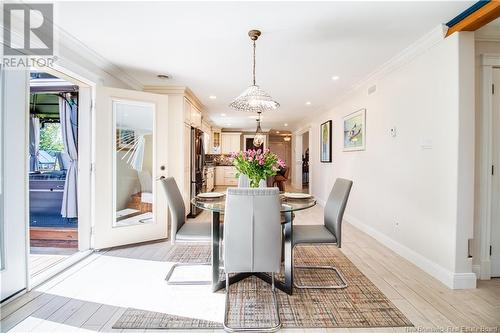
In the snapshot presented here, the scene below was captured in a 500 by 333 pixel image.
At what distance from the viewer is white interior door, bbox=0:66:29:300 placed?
6.56ft

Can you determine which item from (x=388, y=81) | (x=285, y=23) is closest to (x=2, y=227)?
(x=285, y=23)

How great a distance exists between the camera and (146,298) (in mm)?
2115

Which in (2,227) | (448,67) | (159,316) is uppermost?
(448,67)

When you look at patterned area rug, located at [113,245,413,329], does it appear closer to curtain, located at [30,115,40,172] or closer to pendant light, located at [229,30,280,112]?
pendant light, located at [229,30,280,112]

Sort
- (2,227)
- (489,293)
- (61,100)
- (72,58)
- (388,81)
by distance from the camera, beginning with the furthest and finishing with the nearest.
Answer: (61,100), (388,81), (72,58), (489,293), (2,227)

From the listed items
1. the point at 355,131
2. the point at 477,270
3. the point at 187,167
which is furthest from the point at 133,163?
the point at 477,270

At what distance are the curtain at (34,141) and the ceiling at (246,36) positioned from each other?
8.12 ft

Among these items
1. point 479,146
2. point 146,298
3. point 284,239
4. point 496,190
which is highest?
point 479,146

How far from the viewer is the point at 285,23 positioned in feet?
7.37

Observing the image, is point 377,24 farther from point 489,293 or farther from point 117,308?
point 117,308

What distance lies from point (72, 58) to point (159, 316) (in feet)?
9.10

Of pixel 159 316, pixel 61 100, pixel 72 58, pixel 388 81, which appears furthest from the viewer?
pixel 61 100

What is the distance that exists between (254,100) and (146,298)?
213 cm

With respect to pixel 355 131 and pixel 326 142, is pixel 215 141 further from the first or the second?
pixel 355 131
